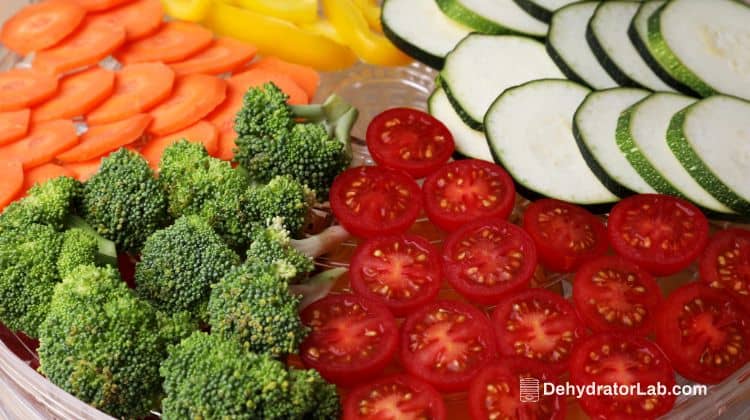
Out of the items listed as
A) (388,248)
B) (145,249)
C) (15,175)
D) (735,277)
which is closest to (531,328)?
(388,248)

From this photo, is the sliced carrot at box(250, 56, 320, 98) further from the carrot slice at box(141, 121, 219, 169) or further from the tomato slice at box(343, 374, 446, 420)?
the tomato slice at box(343, 374, 446, 420)

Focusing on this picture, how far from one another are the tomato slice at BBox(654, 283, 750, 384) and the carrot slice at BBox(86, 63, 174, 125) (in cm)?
194

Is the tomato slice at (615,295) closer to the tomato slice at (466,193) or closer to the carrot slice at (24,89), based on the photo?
the tomato slice at (466,193)

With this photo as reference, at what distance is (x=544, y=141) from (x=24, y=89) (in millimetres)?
1942

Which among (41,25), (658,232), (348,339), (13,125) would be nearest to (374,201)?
(348,339)

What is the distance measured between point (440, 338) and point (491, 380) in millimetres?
199

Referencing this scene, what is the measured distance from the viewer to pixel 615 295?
2404 mm

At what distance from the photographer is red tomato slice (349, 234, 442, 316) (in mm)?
2398

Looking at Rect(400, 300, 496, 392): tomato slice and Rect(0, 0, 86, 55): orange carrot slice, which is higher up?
Rect(0, 0, 86, 55): orange carrot slice

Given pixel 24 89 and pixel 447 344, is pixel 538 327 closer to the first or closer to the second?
pixel 447 344

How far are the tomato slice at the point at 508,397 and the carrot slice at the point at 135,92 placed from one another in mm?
1643

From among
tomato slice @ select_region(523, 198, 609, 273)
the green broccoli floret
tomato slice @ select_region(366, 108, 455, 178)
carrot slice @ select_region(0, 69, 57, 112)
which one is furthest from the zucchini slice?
carrot slice @ select_region(0, 69, 57, 112)

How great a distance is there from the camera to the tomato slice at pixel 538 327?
2.28 metres

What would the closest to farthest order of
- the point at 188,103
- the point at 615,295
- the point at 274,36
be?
the point at 615,295, the point at 188,103, the point at 274,36
